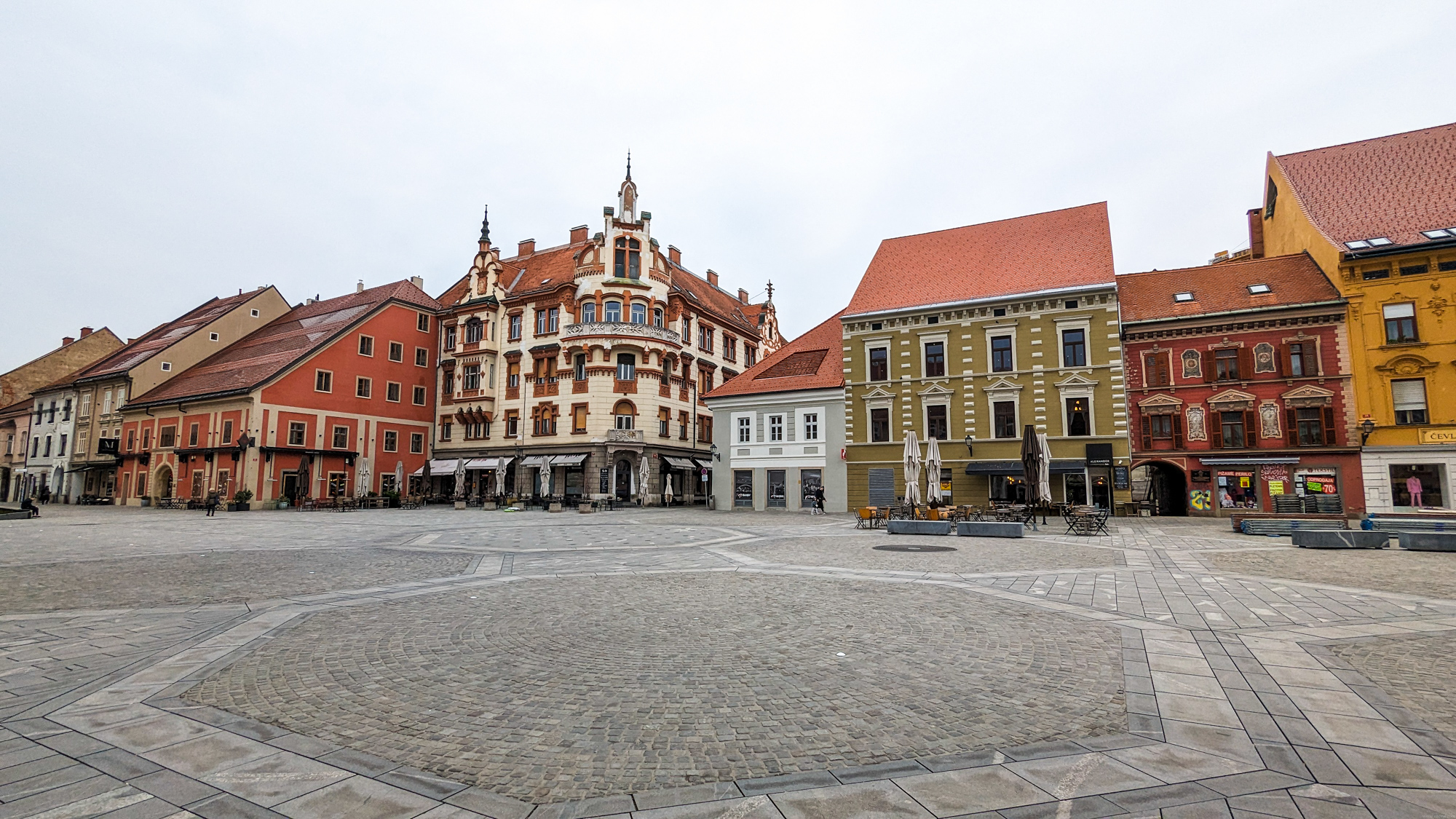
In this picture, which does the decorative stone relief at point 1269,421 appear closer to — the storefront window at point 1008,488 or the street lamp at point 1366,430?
the street lamp at point 1366,430

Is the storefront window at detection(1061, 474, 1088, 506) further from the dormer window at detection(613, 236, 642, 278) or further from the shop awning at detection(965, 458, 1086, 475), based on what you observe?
the dormer window at detection(613, 236, 642, 278)

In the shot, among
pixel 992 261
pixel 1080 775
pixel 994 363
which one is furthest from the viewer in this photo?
pixel 992 261

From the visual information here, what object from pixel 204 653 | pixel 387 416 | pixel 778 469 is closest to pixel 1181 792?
pixel 204 653

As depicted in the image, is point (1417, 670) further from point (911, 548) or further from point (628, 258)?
point (628, 258)

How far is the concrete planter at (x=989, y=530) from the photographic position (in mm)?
19062

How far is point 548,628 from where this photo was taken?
7734mm

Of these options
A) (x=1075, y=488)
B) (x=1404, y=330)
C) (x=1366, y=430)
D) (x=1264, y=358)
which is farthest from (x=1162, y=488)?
(x=1404, y=330)

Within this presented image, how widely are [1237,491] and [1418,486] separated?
646 cm

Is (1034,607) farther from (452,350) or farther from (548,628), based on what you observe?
(452,350)

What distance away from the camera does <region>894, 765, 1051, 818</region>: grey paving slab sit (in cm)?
358

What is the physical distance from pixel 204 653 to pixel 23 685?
4.26 feet

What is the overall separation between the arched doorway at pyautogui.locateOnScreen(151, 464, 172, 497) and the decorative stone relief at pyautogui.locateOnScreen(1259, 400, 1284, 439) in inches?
2510

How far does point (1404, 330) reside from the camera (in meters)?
29.3

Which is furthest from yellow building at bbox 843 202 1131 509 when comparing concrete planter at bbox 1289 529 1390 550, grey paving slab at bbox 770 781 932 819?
grey paving slab at bbox 770 781 932 819
